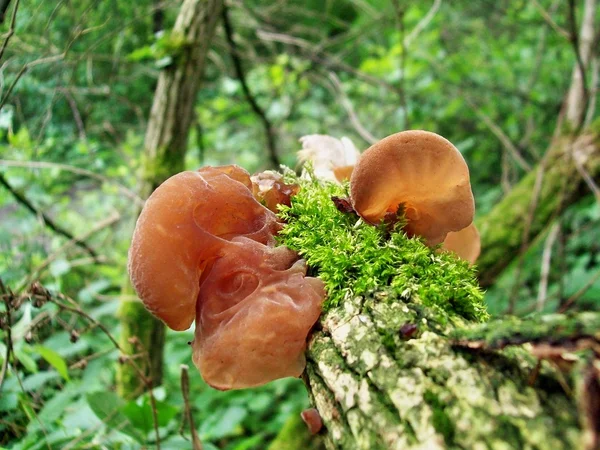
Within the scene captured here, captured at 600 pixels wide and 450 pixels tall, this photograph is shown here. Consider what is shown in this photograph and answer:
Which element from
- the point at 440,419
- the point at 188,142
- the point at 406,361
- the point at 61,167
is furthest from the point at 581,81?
the point at 61,167

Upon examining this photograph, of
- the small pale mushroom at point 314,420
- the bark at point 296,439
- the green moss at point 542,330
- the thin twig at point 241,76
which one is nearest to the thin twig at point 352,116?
the thin twig at point 241,76

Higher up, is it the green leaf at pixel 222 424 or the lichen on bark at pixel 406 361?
the lichen on bark at pixel 406 361

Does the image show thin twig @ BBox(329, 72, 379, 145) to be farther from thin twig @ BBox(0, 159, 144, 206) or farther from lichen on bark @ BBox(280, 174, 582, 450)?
lichen on bark @ BBox(280, 174, 582, 450)

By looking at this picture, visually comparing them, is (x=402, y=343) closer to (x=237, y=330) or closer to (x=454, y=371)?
(x=454, y=371)

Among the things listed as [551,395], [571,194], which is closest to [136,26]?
[571,194]

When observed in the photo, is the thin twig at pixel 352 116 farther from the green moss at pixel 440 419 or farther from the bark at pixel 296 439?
the green moss at pixel 440 419

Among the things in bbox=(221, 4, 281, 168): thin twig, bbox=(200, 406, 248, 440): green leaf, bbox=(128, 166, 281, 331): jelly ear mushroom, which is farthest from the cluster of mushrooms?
bbox=(221, 4, 281, 168): thin twig

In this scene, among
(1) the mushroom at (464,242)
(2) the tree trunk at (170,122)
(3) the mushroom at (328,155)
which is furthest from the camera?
(2) the tree trunk at (170,122)

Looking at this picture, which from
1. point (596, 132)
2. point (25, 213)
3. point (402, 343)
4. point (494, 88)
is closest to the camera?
point (402, 343)
